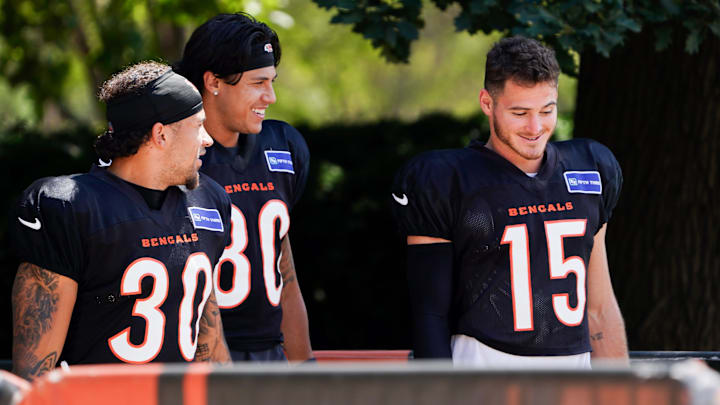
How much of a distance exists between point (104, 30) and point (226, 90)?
6577mm

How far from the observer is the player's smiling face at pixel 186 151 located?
322cm

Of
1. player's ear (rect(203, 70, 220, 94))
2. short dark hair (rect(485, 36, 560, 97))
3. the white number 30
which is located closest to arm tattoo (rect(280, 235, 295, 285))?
player's ear (rect(203, 70, 220, 94))

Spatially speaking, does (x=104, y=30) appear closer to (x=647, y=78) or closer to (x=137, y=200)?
(x=647, y=78)

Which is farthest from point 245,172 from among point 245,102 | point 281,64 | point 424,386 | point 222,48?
point 281,64

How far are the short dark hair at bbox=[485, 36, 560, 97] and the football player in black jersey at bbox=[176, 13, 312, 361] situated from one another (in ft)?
3.23

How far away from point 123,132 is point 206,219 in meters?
0.41

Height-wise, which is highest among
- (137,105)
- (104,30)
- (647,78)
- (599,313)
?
(104,30)

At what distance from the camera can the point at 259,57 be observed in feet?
12.9

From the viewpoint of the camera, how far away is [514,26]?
4516 millimetres

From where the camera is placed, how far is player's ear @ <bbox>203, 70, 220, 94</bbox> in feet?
12.8

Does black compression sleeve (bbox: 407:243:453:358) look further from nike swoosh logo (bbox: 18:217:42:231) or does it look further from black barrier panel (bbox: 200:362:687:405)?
black barrier panel (bbox: 200:362:687:405)

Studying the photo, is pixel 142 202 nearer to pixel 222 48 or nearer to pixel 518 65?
pixel 222 48

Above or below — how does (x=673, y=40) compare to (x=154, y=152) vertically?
above

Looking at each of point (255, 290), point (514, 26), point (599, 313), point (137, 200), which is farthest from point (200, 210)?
point (514, 26)
